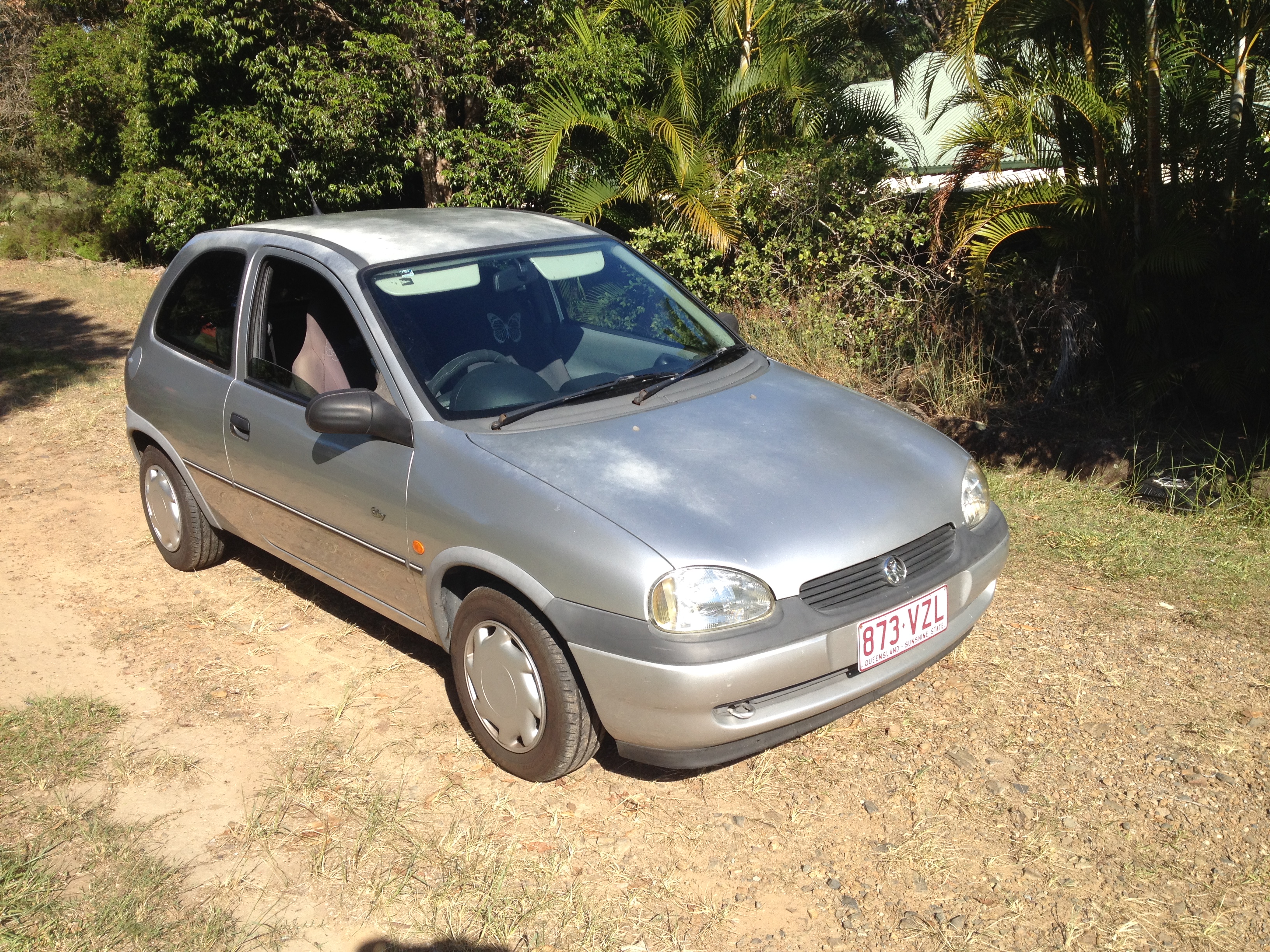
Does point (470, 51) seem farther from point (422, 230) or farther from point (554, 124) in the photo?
point (422, 230)

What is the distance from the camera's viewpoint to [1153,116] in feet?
24.4

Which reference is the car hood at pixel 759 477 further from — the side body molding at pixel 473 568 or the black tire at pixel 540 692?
the black tire at pixel 540 692

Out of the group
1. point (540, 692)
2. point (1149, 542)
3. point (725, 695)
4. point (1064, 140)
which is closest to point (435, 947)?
point (540, 692)

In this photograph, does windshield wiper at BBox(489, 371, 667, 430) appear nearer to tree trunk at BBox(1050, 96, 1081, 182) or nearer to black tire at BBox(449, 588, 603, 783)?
black tire at BBox(449, 588, 603, 783)

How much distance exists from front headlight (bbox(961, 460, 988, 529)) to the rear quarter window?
3.04 meters

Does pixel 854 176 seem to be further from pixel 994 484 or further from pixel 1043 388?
pixel 994 484

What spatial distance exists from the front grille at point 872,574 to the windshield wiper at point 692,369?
3.44 feet

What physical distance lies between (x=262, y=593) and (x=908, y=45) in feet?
46.6

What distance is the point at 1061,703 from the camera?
4.02 metres

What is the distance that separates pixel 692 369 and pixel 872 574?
4.16 feet

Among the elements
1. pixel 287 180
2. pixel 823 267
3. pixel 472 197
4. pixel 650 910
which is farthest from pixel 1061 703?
pixel 287 180

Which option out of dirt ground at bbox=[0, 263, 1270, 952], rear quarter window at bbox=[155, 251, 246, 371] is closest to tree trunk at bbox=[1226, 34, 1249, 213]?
dirt ground at bbox=[0, 263, 1270, 952]

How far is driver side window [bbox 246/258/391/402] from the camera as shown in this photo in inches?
164

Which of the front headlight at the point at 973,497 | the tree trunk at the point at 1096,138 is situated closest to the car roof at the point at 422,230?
the front headlight at the point at 973,497
